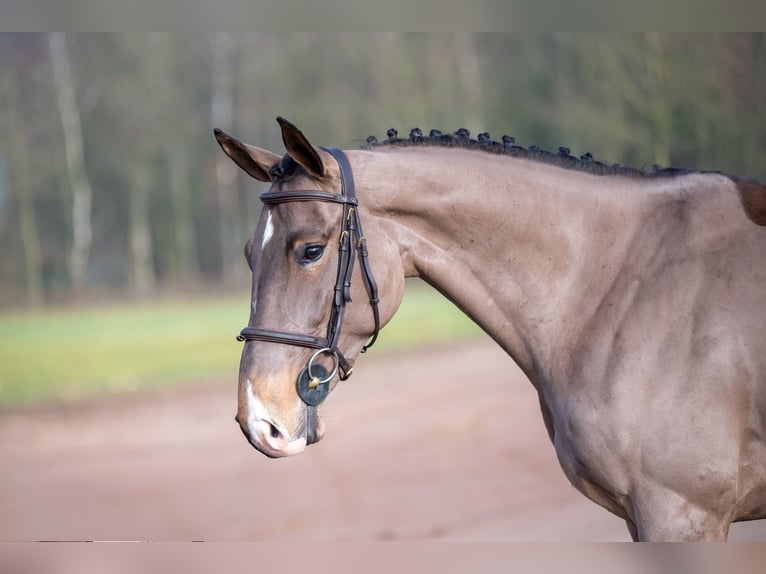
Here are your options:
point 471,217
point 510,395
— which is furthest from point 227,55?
point 471,217

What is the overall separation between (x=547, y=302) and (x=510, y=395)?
706 centimetres

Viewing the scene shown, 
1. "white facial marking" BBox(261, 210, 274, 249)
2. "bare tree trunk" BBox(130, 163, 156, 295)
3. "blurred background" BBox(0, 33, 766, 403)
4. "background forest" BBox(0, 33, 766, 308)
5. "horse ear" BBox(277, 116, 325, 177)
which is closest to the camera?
"horse ear" BBox(277, 116, 325, 177)

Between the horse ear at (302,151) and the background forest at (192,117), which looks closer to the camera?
the horse ear at (302,151)

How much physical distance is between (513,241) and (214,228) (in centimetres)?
1218

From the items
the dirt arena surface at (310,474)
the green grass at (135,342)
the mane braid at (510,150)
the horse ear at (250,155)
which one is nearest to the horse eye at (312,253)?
the horse ear at (250,155)

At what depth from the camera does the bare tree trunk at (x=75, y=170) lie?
12594 millimetres

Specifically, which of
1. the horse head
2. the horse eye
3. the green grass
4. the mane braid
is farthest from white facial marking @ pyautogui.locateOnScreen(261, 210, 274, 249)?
the green grass

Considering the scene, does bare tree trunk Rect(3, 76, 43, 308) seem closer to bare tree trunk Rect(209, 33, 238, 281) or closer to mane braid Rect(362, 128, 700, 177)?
bare tree trunk Rect(209, 33, 238, 281)

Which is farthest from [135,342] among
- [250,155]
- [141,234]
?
[250,155]

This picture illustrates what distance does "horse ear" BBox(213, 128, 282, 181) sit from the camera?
2551 millimetres

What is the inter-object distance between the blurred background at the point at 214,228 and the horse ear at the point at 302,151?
13.1 feet

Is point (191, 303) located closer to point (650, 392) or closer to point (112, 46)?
point (112, 46)

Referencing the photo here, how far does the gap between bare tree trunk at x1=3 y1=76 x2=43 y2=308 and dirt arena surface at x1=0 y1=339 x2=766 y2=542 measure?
374cm

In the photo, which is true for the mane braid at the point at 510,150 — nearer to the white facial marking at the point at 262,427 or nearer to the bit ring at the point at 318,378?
the bit ring at the point at 318,378
